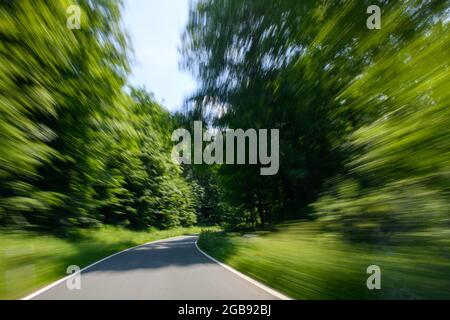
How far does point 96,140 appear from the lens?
58.7 ft

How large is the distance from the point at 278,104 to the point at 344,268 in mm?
14133

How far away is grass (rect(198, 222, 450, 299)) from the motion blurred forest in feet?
1.10

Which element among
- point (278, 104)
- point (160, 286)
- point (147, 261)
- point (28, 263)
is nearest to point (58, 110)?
point (28, 263)

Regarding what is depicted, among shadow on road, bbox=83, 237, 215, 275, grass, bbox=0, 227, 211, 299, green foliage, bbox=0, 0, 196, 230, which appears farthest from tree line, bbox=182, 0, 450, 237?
grass, bbox=0, 227, 211, 299

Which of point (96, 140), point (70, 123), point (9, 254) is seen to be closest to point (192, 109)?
point (96, 140)

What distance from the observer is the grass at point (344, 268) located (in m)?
5.79

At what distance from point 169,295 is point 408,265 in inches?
191

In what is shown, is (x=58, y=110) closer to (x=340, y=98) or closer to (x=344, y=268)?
(x=340, y=98)

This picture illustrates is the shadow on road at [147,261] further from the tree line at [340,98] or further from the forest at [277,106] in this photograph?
the tree line at [340,98]

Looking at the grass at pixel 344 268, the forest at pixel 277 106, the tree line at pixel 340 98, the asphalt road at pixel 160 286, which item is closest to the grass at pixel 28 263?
the asphalt road at pixel 160 286

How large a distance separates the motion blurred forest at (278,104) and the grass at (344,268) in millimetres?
334

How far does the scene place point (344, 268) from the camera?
7266mm

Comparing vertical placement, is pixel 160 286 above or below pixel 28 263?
below

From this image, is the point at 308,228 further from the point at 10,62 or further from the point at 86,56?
the point at 86,56
